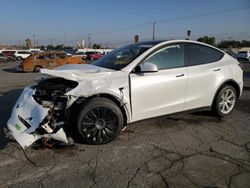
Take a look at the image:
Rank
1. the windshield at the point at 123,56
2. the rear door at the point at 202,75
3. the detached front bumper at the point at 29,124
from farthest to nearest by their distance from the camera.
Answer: the rear door at the point at 202,75 → the windshield at the point at 123,56 → the detached front bumper at the point at 29,124

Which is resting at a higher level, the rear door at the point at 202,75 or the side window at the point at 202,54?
the side window at the point at 202,54

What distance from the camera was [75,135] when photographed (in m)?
4.16

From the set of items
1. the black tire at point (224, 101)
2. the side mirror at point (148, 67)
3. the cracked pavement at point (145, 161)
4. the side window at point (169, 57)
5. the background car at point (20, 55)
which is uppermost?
the side window at point (169, 57)

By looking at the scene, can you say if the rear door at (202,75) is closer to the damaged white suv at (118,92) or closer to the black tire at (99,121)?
the damaged white suv at (118,92)

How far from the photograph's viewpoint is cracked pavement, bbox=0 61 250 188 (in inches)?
125

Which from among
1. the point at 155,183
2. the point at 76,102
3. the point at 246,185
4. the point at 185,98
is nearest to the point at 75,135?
the point at 76,102

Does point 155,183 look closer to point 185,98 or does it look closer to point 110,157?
point 110,157

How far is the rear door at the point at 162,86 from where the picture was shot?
4.40m

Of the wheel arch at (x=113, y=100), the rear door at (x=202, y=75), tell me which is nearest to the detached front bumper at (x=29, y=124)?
the wheel arch at (x=113, y=100)

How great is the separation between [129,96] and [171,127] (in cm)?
120

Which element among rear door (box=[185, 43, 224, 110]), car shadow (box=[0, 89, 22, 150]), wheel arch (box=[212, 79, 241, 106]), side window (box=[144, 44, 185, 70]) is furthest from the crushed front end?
wheel arch (box=[212, 79, 241, 106])

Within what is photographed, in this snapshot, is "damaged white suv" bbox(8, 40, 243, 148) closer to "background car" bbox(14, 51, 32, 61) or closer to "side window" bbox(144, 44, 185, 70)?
"side window" bbox(144, 44, 185, 70)

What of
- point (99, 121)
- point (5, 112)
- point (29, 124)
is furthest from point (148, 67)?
point (5, 112)

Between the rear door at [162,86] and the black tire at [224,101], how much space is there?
95cm
